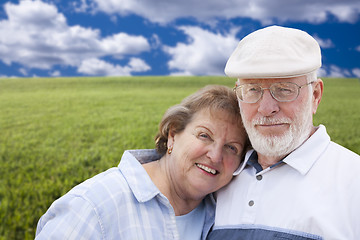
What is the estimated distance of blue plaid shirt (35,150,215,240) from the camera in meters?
2.31

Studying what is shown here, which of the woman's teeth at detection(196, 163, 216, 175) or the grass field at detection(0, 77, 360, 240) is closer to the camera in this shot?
the woman's teeth at detection(196, 163, 216, 175)

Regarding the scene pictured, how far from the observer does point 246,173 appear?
2785 mm

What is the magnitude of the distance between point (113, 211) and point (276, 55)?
1.46 metres

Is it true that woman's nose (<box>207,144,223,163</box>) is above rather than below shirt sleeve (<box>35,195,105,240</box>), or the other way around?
above

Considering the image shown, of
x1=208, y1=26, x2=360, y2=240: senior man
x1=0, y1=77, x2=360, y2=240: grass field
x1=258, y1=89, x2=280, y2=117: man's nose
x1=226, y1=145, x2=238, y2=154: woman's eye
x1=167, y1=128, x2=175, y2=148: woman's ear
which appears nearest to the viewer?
x1=208, y1=26, x2=360, y2=240: senior man

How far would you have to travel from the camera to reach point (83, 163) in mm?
8633

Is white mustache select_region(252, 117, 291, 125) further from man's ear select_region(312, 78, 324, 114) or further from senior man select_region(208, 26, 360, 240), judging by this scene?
man's ear select_region(312, 78, 324, 114)

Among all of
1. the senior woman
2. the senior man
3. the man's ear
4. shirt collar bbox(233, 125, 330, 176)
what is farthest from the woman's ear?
the man's ear

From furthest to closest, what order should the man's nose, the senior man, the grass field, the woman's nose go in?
the grass field → the woman's nose → the man's nose → the senior man

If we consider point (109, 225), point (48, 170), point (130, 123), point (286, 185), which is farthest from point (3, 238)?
point (130, 123)

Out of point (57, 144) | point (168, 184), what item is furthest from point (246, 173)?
point (57, 144)

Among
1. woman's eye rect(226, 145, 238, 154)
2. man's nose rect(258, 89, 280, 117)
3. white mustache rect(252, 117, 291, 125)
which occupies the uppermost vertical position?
man's nose rect(258, 89, 280, 117)

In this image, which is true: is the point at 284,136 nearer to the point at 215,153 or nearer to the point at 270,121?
the point at 270,121

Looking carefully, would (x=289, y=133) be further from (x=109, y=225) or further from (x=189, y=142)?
(x=109, y=225)
